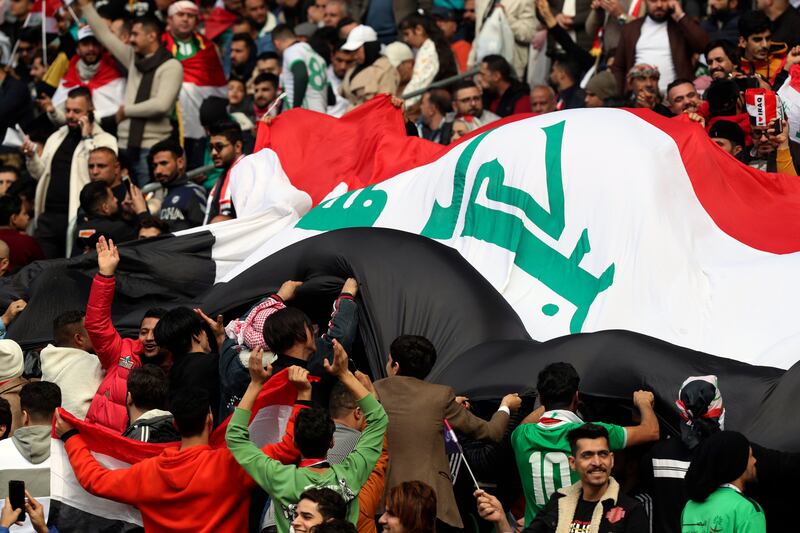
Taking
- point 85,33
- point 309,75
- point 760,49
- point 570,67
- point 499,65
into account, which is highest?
point 760,49

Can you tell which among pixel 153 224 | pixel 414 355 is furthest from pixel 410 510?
pixel 153 224

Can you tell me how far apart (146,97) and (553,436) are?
7.49 metres

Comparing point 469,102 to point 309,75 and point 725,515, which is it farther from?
point 725,515

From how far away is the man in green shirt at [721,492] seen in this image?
600 cm

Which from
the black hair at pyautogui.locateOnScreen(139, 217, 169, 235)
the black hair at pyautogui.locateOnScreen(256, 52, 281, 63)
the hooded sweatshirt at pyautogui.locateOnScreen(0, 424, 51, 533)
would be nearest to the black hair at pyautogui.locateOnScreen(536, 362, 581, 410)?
the hooded sweatshirt at pyautogui.locateOnScreen(0, 424, 51, 533)

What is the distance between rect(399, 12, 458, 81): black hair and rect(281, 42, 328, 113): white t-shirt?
81 centimetres

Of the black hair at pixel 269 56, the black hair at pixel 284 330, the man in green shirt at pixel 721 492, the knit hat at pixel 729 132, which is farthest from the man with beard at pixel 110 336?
the black hair at pixel 269 56

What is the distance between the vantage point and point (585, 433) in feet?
20.6

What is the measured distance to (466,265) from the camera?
27.9 feet

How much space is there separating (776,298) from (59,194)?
6.78m

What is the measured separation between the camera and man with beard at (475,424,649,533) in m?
6.10

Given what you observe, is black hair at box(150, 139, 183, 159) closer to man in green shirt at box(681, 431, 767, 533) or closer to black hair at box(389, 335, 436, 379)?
black hair at box(389, 335, 436, 379)

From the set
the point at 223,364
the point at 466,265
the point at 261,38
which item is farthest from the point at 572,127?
the point at 261,38

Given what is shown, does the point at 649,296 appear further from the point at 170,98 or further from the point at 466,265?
the point at 170,98
